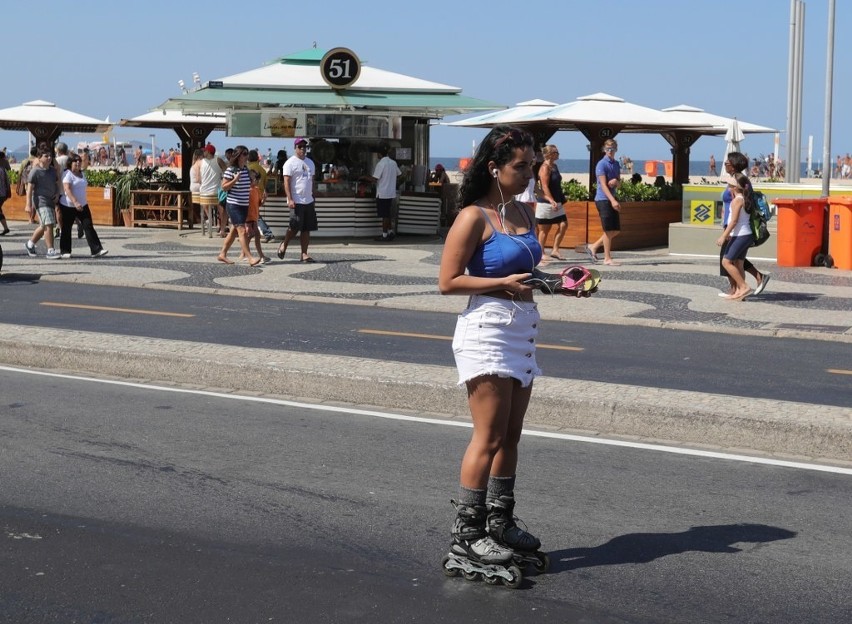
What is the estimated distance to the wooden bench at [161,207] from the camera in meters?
27.6

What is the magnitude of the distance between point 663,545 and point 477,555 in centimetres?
96

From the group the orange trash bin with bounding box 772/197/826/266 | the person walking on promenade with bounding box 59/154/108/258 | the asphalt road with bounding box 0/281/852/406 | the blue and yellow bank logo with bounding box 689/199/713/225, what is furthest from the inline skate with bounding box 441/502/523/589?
the blue and yellow bank logo with bounding box 689/199/713/225

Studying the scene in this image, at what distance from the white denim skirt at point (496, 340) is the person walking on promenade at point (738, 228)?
32.1 ft

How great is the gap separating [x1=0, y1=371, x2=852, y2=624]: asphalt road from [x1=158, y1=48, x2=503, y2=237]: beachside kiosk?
16389 mm

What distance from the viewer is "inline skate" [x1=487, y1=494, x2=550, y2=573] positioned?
5.19 metres

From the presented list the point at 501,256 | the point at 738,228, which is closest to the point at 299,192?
the point at 738,228

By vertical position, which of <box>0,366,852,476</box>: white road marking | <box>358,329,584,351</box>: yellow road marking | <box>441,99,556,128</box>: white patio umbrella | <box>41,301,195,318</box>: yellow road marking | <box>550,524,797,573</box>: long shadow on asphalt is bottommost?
<box>550,524,797,573</box>: long shadow on asphalt

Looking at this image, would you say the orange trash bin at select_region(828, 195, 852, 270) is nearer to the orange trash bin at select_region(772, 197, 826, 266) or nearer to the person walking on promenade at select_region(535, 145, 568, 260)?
the orange trash bin at select_region(772, 197, 826, 266)

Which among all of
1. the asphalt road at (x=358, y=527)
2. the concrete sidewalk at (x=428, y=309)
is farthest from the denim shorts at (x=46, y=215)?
the asphalt road at (x=358, y=527)

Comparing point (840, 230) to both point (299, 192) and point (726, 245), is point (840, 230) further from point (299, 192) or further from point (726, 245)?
point (299, 192)

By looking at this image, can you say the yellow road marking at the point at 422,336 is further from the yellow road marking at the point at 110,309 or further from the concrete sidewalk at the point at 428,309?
the yellow road marking at the point at 110,309

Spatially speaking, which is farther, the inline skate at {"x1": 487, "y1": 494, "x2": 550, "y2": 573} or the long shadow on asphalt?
the long shadow on asphalt

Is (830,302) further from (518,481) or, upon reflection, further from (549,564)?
(549,564)

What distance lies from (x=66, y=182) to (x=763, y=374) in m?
12.5
